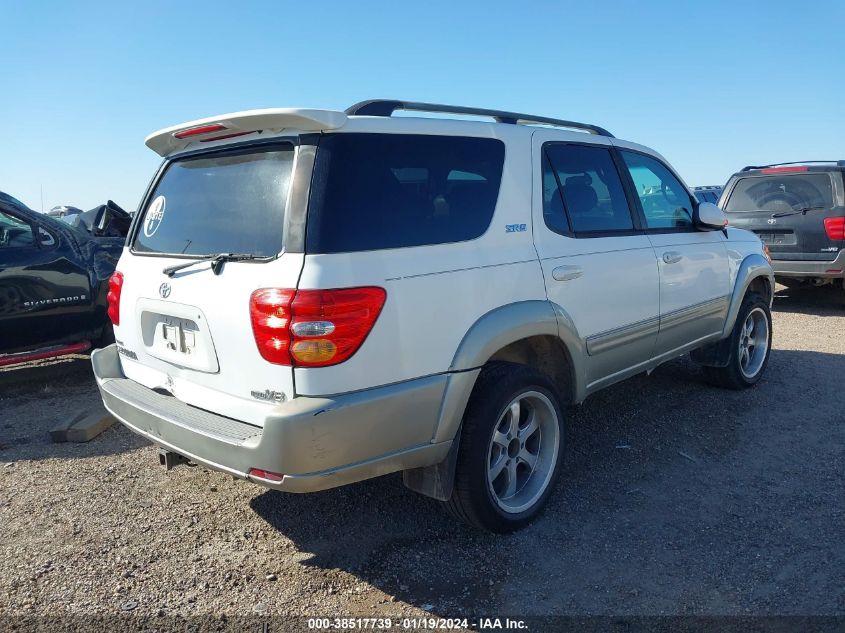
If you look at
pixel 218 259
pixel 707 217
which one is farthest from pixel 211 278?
pixel 707 217

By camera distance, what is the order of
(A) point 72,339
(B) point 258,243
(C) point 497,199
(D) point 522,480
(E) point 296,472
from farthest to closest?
→ (A) point 72,339
(D) point 522,480
(C) point 497,199
(B) point 258,243
(E) point 296,472

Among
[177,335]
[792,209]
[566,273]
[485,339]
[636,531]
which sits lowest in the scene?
[636,531]

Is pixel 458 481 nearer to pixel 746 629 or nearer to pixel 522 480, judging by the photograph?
pixel 522 480

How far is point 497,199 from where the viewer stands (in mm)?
3154

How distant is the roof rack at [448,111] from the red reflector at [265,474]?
5.07ft

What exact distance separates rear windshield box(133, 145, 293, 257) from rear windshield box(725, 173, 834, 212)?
7996 millimetres

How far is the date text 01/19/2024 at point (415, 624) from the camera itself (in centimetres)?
259

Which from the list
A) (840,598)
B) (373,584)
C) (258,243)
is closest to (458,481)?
(373,584)

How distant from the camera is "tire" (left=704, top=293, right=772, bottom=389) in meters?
5.21

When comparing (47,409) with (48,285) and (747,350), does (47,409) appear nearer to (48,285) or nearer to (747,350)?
(48,285)

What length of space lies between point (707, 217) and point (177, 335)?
140 inches

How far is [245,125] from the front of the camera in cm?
277

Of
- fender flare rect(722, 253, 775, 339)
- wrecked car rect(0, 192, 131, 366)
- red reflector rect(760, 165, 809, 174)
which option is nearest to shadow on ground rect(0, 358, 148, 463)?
wrecked car rect(0, 192, 131, 366)

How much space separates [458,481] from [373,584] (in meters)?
0.57
